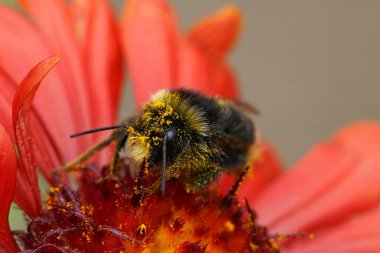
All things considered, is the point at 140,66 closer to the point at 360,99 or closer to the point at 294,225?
the point at 294,225

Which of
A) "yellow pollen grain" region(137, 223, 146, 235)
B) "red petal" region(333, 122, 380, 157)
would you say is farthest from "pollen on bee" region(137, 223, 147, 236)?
"red petal" region(333, 122, 380, 157)

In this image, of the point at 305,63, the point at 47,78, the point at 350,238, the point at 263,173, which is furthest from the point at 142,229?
the point at 305,63

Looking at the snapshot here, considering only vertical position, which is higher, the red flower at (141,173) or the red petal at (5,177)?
the red flower at (141,173)

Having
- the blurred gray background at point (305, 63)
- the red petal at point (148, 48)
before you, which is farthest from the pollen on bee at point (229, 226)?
the blurred gray background at point (305, 63)

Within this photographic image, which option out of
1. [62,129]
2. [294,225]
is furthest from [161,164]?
[294,225]

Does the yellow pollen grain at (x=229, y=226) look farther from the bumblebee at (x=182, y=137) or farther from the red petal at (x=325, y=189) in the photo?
the red petal at (x=325, y=189)

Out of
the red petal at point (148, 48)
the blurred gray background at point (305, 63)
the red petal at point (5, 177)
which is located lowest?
the red petal at point (5, 177)

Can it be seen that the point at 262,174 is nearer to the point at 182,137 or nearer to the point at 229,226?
the point at 229,226
